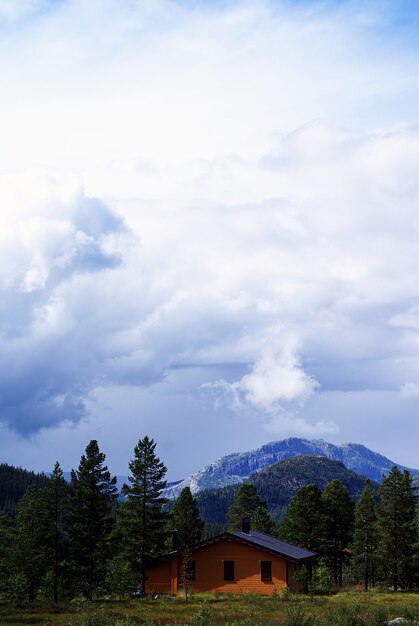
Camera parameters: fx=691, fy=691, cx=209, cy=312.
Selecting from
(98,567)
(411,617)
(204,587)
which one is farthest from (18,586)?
(411,617)

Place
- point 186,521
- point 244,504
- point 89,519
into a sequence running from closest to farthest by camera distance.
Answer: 1. point 89,519
2. point 186,521
3. point 244,504

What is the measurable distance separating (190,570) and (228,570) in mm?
3540

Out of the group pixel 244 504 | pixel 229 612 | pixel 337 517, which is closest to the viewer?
pixel 229 612

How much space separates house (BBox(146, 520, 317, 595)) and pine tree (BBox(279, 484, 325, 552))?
1340 cm

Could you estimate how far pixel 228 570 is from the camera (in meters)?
60.4

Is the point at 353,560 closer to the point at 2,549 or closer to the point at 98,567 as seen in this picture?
the point at 98,567

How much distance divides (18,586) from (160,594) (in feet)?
45.7

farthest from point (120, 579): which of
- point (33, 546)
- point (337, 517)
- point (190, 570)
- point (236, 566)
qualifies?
point (337, 517)

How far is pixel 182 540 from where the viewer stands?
85.8 m

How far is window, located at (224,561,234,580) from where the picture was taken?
6022 centimetres

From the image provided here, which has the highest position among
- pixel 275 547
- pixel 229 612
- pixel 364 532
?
pixel 364 532

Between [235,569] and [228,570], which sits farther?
[228,570]

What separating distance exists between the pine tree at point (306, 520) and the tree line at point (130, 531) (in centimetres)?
11

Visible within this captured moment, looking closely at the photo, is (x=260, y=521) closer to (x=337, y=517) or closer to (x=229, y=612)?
(x=337, y=517)
